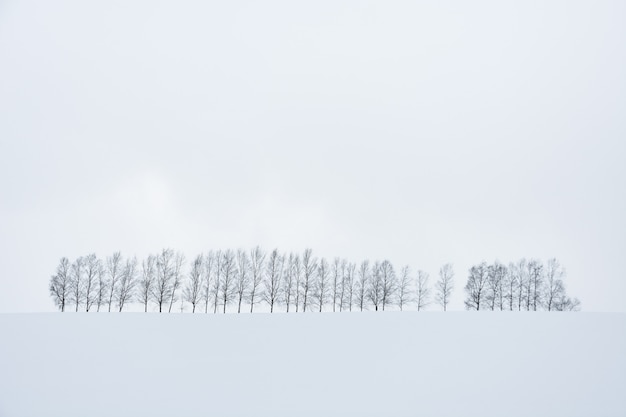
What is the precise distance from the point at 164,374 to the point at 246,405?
6.34 meters

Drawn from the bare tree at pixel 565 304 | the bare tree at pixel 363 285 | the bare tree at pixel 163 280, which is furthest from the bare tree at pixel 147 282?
the bare tree at pixel 565 304

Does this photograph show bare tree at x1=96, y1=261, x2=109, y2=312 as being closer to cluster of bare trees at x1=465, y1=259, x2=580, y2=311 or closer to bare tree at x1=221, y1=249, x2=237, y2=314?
bare tree at x1=221, y1=249, x2=237, y2=314

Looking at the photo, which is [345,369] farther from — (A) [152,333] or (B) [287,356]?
(A) [152,333]

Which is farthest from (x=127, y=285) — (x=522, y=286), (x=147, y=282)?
(x=522, y=286)

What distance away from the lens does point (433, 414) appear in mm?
19078

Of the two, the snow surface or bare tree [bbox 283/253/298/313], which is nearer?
the snow surface

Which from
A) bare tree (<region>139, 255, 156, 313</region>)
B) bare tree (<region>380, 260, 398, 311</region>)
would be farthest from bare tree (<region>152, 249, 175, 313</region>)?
bare tree (<region>380, 260, 398, 311</region>)

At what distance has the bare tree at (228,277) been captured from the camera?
213ft

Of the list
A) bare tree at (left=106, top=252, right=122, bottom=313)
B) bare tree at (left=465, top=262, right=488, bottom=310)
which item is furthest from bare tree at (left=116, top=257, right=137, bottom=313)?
bare tree at (left=465, top=262, right=488, bottom=310)

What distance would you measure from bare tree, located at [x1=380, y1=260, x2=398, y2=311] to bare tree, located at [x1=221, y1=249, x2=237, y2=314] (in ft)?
75.9

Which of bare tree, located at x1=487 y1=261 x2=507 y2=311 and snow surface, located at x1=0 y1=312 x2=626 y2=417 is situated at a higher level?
bare tree, located at x1=487 y1=261 x2=507 y2=311

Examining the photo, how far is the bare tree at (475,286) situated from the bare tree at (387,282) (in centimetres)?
1165

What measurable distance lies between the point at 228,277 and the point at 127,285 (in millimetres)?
15017

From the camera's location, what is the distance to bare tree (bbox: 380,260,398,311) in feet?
224
